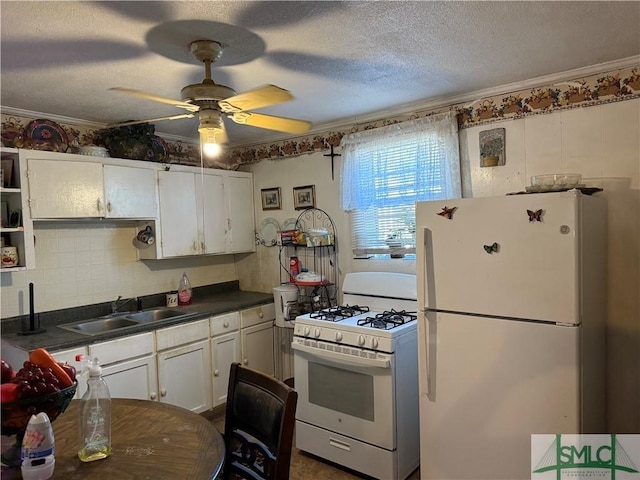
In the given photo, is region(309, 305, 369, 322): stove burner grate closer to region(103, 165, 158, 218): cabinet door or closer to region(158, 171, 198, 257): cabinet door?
region(158, 171, 198, 257): cabinet door

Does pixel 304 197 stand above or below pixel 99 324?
above

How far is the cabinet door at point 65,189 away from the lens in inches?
107

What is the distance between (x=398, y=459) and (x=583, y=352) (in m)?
1.17

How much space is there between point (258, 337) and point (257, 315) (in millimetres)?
183

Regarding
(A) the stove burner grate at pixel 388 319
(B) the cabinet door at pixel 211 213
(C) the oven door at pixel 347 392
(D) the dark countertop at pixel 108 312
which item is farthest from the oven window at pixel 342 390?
(B) the cabinet door at pixel 211 213

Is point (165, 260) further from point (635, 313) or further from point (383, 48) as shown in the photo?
point (635, 313)

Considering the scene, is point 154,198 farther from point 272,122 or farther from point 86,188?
point 272,122

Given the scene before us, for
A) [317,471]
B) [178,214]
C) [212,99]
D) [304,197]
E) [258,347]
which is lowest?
Result: [317,471]

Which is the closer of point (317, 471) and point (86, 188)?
point (317, 471)

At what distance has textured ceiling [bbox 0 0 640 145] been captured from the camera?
167 cm

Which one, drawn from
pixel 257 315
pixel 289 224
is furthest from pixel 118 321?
pixel 289 224

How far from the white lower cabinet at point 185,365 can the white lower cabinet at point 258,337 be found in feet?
1.16

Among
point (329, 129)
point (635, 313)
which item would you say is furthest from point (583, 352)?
point (329, 129)
